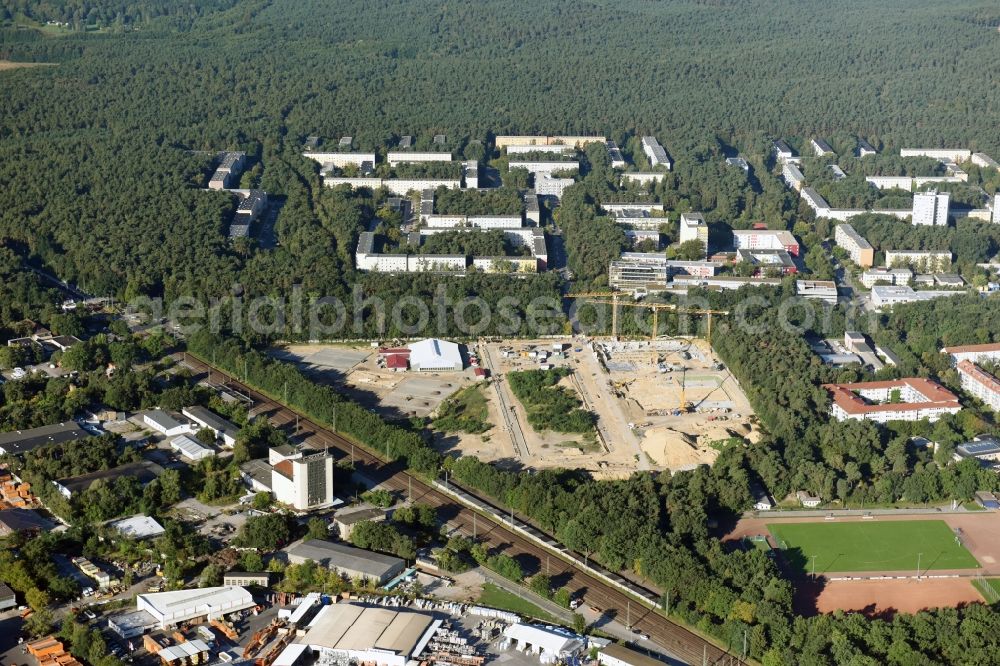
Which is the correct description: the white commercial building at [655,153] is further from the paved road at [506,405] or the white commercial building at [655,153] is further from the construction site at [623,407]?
the paved road at [506,405]

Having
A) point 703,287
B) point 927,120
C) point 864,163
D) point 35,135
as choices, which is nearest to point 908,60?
point 927,120

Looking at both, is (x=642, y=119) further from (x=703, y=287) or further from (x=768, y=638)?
(x=768, y=638)

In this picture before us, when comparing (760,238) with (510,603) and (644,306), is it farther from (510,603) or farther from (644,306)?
(510,603)

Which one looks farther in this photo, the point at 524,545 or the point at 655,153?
the point at 655,153

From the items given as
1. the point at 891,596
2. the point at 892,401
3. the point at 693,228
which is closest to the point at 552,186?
the point at 693,228

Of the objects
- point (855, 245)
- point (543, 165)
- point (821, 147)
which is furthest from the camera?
point (821, 147)

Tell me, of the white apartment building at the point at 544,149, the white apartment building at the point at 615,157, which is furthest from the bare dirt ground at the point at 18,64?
the white apartment building at the point at 615,157

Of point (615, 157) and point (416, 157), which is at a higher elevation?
point (416, 157)
